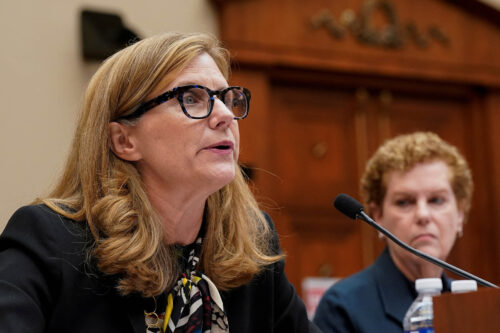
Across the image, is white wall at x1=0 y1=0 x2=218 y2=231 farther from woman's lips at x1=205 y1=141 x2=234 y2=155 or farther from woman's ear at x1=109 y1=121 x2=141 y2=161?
woman's lips at x1=205 y1=141 x2=234 y2=155

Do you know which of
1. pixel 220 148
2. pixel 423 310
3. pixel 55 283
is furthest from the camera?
pixel 423 310

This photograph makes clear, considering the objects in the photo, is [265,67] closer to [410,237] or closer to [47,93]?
[47,93]

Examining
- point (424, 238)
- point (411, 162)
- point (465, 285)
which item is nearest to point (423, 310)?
point (465, 285)

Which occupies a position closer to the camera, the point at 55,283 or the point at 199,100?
the point at 55,283

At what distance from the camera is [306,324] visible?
87.9 inches

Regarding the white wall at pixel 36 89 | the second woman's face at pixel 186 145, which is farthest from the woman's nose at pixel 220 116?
the white wall at pixel 36 89

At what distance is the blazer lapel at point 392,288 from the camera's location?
2670 millimetres

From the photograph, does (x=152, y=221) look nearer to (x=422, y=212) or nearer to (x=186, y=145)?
(x=186, y=145)

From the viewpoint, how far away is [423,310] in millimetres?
2338

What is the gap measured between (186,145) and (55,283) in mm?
454

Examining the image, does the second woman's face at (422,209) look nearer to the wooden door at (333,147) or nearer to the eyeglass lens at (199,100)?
the eyeglass lens at (199,100)

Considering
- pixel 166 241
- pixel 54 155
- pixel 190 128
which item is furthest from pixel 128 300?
pixel 54 155

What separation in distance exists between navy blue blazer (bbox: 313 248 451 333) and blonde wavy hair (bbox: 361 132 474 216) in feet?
0.92

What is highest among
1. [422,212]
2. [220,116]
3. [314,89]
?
[314,89]
